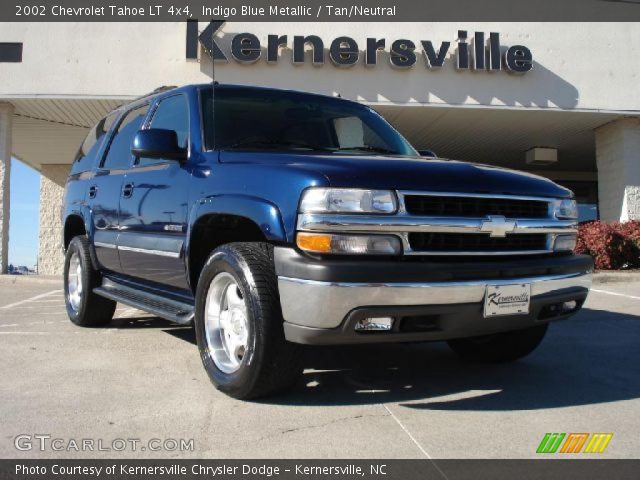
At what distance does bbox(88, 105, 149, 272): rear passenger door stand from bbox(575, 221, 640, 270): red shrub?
9432 mm

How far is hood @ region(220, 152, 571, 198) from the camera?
2.93 m

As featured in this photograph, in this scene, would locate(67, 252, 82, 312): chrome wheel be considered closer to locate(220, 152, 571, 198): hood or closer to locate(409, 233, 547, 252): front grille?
locate(220, 152, 571, 198): hood

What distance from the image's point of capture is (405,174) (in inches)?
119

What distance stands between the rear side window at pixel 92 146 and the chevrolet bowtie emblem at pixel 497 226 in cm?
387

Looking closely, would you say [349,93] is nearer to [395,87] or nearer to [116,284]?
[395,87]

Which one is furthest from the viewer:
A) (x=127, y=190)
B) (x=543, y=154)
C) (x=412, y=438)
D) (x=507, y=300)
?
(x=543, y=154)

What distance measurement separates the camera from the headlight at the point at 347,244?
2.83 metres

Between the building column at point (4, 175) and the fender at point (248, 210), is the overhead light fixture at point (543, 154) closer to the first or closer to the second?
the building column at point (4, 175)

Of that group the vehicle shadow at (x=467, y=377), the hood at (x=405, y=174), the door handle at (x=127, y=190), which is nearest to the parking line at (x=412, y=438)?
the vehicle shadow at (x=467, y=377)

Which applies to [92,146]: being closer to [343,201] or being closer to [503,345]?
[343,201]

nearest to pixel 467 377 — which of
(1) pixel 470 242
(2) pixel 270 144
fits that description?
(1) pixel 470 242
